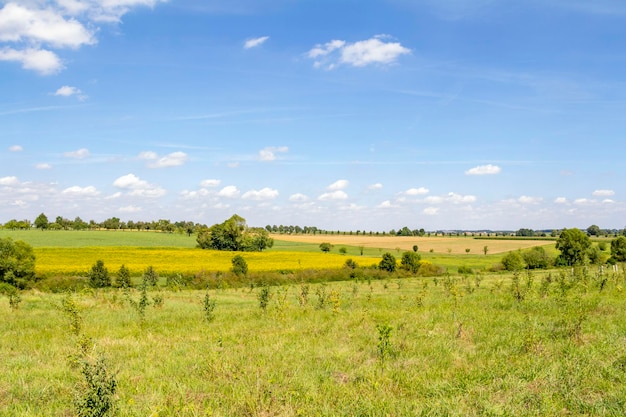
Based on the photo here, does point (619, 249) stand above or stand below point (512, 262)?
above

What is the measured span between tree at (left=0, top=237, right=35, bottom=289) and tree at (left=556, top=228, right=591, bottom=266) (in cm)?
7968

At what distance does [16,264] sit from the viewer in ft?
154

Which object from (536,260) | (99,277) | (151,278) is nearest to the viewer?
(99,277)

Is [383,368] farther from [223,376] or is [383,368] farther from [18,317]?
[18,317]

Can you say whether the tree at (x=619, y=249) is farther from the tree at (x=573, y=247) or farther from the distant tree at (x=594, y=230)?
the distant tree at (x=594, y=230)

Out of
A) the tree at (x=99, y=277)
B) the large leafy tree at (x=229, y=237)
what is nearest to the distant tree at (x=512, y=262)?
the large leafy tree at (x=229, y=237)

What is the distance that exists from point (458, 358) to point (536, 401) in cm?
276

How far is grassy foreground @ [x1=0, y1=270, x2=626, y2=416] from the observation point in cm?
731

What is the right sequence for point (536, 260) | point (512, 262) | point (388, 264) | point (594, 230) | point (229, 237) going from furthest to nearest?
point (594, 230) → point (229, 237) → point (536, 260) → point (512, 262) → point (388, 264)

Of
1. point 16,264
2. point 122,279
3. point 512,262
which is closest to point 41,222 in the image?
point 16,264

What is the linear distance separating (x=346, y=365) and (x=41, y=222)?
518 feet

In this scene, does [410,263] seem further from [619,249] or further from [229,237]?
[229,237]

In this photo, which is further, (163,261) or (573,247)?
(573,247)

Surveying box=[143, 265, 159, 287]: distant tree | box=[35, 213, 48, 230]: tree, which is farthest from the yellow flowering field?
box=[35, 213, 48, 230]: tree
